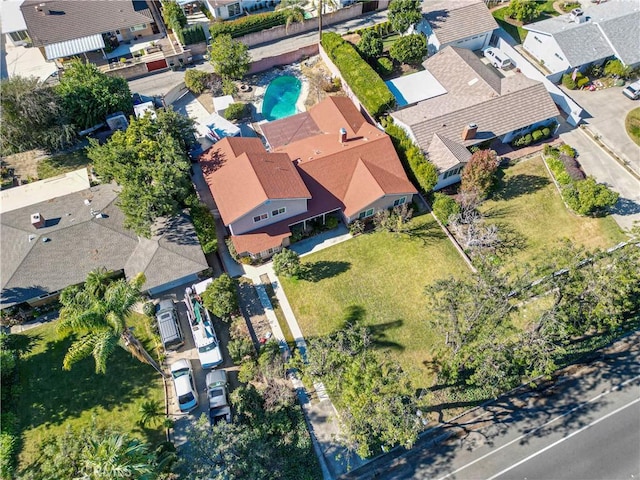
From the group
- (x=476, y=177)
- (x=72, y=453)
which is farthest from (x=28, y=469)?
(x=476, y=177)

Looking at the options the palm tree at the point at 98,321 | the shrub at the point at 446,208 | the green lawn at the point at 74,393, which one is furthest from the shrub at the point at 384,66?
the green lawn at the point at 74,393

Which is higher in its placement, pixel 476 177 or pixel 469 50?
pixel 469 50

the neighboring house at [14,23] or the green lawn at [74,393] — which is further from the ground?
the neighboring house at [14,23]

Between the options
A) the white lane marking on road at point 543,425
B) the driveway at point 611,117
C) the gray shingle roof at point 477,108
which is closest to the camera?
the white lane marking on road at point 543,425

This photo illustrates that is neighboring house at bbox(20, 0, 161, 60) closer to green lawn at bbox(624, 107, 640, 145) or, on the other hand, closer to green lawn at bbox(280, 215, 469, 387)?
green lawn at bbox(280, 215, 469, 387)

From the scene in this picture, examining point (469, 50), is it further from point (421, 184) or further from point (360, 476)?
point (360, 476)

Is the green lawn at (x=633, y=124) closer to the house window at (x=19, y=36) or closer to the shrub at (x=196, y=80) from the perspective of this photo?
the shrub at (x=196, y=80)
